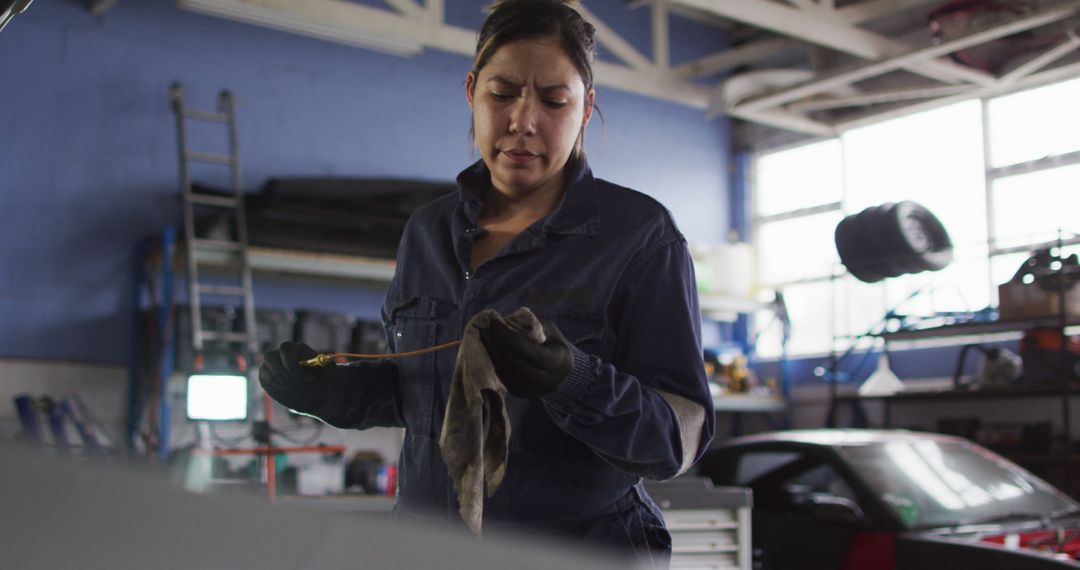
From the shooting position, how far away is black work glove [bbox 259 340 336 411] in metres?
1.47

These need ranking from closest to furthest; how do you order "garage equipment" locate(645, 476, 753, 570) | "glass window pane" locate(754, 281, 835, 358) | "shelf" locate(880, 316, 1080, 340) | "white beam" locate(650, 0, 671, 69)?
"garage equipment" locate(645, 476, 753, 570) → "shelf" locate(880, 316, 1080, 340) → "white beam" locate(650, 0, 671, 69) → "glass window pane" locate(754, 281, 835, 358)

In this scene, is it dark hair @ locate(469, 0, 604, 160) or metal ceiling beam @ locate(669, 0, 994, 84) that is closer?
dark hair @ locate(469, 0, 604, 160)

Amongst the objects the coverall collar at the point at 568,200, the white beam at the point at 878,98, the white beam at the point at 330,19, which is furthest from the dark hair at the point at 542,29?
the white beam at the point at 878,98

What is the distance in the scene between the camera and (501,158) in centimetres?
150

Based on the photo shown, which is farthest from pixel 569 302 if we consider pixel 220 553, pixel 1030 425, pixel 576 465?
pixel 1030 425

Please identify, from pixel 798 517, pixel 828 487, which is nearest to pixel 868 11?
pixel 828 487

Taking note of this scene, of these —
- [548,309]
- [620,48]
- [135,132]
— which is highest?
[620,48]

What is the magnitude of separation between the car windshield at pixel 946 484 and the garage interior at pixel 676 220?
0.08 ft

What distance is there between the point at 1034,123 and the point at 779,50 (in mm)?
2511

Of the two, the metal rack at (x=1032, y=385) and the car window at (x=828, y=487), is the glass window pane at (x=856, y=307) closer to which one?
the metal rack at (x=1032, y=385)

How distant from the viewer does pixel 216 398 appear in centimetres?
550

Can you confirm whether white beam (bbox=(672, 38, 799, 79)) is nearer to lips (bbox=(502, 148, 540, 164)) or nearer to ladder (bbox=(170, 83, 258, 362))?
ladder (bbox=(170, 83, 258, 362))

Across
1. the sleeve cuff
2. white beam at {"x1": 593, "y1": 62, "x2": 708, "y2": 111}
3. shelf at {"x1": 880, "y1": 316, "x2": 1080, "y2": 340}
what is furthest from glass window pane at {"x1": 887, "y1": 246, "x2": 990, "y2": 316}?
the sleeve cuff

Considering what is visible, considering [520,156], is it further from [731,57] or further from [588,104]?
[731,57]
